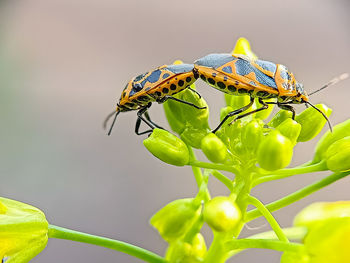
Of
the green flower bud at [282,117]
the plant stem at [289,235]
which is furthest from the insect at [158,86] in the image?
the plant stem at [289,235]

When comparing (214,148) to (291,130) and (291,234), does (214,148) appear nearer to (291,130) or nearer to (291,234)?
(291,130)

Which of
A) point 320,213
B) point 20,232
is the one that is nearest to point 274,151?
point 320,213

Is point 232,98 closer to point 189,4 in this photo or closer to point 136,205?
point 136,205

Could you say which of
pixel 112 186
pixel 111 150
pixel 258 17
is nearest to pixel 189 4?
pixel 258 17

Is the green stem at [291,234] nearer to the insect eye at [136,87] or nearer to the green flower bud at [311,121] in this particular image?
the green flower bud at [311,121]

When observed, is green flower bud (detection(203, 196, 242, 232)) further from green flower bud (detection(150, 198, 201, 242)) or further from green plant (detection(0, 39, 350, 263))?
green flower bud (detection(150, 198, 201, 242))

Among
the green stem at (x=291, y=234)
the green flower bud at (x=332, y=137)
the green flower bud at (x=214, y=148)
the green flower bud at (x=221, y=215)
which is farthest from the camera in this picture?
the green stem at (x=291, y=234)
